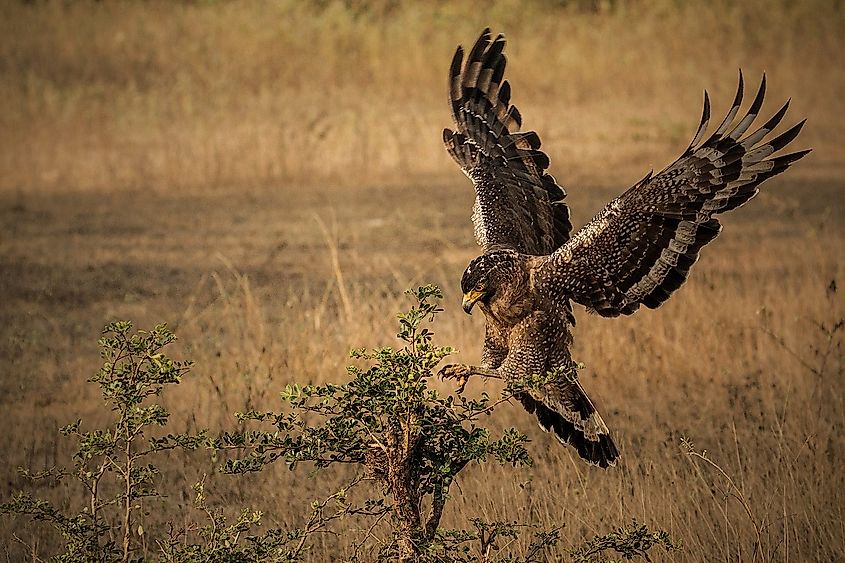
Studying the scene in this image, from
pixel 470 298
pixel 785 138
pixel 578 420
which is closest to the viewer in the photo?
pixel 785 138

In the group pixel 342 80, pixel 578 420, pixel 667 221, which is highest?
pixel 342 80

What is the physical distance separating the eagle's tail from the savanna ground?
0.19 metres

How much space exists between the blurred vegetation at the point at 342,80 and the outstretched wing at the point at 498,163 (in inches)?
387

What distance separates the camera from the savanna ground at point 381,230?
269 inches

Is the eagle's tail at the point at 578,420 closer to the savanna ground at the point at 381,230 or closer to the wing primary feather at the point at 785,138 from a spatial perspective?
the savanna ground at the point at 381,230

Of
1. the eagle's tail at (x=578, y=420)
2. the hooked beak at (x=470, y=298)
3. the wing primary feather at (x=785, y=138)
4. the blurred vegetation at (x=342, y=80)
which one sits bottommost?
the eagle's tail at (x=578, y=420)

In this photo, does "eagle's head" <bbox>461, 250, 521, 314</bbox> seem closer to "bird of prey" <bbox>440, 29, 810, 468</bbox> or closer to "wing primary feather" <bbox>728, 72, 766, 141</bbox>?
"bird of prey" <bbox>440, 29, 810, 468</bbox>

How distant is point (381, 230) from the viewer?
1414 cm

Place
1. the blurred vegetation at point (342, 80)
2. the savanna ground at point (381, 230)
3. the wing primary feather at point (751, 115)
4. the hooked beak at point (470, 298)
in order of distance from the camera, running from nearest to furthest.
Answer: the wing primary feather at point (751, 115)
the hooked beak at point (470, 298)
the savanna ground at point (381, 230)
the blurred vegetation at point (342, 80)

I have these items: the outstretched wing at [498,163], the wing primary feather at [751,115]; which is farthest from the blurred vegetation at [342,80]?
the wing primary feather at [751,115]

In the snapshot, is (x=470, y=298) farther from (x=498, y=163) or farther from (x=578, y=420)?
(x=498, y=163)

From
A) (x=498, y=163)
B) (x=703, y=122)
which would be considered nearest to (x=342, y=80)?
(x=498, y=163)

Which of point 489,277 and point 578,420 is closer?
point 489,277

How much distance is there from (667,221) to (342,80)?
624 inches
